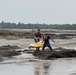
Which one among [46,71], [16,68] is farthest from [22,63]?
[46,71]

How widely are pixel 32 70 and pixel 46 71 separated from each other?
836 millimetres

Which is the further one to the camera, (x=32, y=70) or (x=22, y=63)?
(x=22, y=63)

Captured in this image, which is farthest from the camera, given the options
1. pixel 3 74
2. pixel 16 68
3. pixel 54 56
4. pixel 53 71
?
pixel 54 56

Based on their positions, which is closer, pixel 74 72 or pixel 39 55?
pixel 74 72

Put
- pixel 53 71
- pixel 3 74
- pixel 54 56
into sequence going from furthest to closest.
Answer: pixel 54 56 → pixel 53 71 → pixel 3 74

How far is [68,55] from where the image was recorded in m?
28.1

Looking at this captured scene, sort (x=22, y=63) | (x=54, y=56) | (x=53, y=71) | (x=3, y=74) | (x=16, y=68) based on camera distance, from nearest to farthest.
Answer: (x=3, y=74)
(x=53, y=71)
(x=16, y=68)
(x=22, y=63)
(x=54, y=56)

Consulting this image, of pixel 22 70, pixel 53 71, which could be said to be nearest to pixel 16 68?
pixel 22 70

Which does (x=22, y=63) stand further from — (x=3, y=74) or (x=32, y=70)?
(x=3, y=74)

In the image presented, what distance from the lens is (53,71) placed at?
19234 mm

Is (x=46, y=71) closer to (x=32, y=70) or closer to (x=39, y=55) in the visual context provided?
(x=32, y=70)

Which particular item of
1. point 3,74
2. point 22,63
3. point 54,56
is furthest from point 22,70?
point 54,56

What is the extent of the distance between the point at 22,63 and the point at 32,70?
3.82m

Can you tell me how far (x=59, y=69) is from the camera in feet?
65.8
